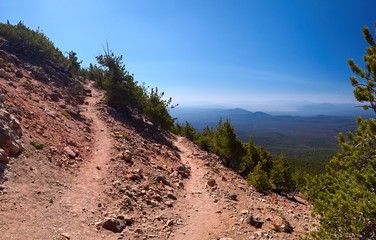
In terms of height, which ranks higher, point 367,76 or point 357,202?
point 367,76

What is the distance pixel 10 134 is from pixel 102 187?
5.77 m

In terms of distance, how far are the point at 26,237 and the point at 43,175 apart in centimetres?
→ 507

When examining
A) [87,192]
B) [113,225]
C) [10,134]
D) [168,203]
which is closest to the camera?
[113,225]

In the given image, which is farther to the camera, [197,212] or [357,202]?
[197,212]

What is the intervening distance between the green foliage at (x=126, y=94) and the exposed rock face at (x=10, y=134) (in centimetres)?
1538

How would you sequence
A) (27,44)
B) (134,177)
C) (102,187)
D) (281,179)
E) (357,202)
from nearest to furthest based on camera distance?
(357,202) < (102,187) < (134,177) < (281,179) < (27,44)

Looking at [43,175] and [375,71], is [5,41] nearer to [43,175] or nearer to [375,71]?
[43,175]

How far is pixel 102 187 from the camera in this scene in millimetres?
15148

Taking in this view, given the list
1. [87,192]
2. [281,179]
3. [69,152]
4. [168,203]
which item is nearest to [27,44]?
[69,152]

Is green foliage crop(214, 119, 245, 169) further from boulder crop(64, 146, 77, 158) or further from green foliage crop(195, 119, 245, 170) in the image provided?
boulder crop(64, 146, 77, 158)

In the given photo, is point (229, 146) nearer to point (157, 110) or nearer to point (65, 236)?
point (157, 110)

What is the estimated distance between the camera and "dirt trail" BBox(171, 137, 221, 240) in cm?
1277

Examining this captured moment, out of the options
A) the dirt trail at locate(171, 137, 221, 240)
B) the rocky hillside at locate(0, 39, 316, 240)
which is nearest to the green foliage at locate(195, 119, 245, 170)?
the rocky hillside at locate(0, 39, 316, 240)

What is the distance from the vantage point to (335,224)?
27.8 feet
